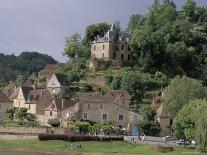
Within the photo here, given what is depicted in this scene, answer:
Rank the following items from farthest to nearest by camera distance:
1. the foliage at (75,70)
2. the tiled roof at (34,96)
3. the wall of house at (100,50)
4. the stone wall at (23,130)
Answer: the wall of house at (100,50) → the foliage at (75,70) → the tiled roof at (34,96) → the stone wall at (23,130)

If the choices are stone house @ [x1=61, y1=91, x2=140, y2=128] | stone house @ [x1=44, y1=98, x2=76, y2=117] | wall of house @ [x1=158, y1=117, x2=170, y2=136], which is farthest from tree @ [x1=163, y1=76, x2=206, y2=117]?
stone house @ [x1=44, y1=98, x2=76, y2=117]

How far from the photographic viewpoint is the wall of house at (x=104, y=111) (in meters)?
93.6

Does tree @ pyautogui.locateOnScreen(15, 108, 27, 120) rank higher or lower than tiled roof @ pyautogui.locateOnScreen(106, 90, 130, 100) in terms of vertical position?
lower

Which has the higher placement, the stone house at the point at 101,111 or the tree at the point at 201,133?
the stone house at the point at 101,111

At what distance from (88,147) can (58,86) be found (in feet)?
125

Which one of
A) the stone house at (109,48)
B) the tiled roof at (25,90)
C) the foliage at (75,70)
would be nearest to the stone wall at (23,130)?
the tiled roof at (25,90)

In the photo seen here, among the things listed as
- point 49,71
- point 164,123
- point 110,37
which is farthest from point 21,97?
point 164,123

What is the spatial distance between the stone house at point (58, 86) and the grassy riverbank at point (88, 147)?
31443mm

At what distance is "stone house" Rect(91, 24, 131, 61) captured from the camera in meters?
121

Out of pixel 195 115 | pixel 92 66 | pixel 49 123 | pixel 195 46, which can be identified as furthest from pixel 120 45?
pixel 195 115

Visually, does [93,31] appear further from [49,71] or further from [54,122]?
[54,122]

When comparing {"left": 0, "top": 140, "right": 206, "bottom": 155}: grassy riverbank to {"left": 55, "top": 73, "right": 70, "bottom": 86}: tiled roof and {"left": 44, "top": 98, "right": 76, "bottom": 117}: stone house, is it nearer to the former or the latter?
{"left": 44, "top": 98, "right": 76, "bottom": 117}: stone house

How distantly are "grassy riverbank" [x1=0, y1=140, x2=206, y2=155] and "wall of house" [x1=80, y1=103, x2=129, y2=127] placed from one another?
17259mm

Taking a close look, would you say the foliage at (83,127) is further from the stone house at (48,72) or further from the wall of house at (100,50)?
the stone house at (48,72)
